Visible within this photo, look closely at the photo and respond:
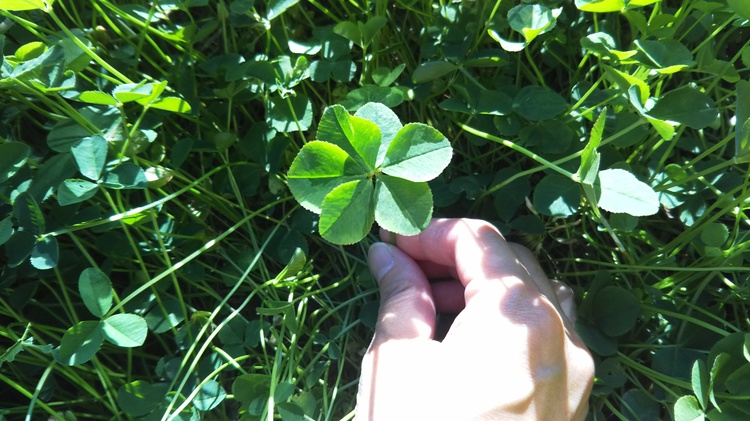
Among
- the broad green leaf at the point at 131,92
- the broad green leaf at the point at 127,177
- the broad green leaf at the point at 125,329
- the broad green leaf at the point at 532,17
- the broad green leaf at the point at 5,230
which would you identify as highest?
the broad green leaf at the point at 532,17

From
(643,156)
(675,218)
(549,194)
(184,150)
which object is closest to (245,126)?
(184,150)

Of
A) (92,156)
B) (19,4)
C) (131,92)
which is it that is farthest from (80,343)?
(19,4)

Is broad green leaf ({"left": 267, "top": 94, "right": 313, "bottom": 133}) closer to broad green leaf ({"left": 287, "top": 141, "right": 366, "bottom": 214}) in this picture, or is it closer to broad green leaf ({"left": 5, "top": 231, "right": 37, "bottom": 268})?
broad green leaf ({"left": 287, "top": 141, "right": 366, "bottom": 214})

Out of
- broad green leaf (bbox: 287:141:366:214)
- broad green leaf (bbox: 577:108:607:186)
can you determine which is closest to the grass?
broad green leaf (bbox: 577:108:607:186)

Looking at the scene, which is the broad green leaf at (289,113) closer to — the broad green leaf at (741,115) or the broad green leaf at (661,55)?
the broad green leaf at (661,55)

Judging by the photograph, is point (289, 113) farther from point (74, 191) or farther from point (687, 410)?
point (687, 410)

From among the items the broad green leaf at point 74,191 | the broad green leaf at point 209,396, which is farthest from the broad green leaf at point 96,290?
the broad green leaf at point 209,396
